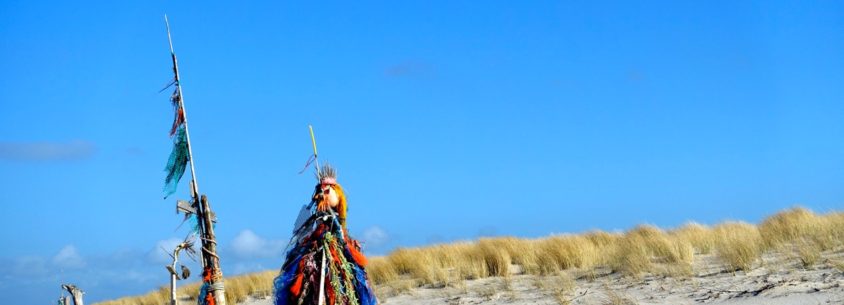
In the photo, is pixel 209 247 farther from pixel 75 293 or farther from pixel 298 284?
pixel 75 293

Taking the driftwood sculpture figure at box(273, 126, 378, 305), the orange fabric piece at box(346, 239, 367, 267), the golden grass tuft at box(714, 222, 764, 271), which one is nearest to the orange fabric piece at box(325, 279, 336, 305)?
the driftwood sculpture figure at box(273, 126, 378, 305)

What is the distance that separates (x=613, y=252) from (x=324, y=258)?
750cm

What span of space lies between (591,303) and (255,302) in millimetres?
7413

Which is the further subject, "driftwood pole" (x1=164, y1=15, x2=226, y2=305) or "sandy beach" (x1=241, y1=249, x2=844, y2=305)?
"sandy beach" (x1=241, y1=249, x2=844, y2=305)

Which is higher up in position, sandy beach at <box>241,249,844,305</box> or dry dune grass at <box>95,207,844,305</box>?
dry dune grass at <box>95,207,844,305</box>

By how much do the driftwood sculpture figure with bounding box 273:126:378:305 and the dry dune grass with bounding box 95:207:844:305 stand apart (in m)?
5.61

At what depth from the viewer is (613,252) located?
14.8 m

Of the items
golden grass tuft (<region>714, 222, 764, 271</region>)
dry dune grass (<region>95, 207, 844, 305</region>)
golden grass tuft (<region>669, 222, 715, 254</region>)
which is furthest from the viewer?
golden grass tuft (<region>669, 222, 715, 254</region>)

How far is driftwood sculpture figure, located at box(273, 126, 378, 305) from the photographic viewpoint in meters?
8.56

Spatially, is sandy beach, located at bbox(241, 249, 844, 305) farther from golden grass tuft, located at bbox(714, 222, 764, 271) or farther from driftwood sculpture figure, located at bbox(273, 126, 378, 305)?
driftwood sculpture figure, located at bbox(273, 126, 378, 305)

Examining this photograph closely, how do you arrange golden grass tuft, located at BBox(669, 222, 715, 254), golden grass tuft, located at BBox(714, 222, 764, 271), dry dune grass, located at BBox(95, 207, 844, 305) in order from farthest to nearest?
golden grass tuft, located at BBox(669, 222, 715, 254)
dry dune grass, located at BBox(95, 207, 844, 305)
golden grass tuft, located at BBox(714, 222, 764, 271)

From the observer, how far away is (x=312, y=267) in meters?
8.56

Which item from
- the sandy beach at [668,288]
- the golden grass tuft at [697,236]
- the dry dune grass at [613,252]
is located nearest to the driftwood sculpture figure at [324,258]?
the sandy beach at [668,288]

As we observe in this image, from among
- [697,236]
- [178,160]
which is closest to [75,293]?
[178,160]
